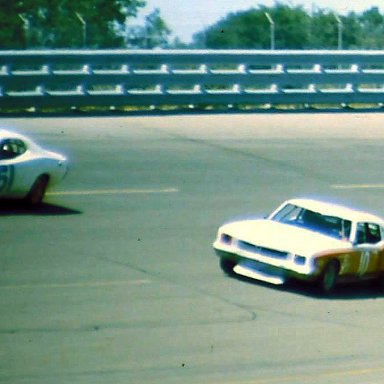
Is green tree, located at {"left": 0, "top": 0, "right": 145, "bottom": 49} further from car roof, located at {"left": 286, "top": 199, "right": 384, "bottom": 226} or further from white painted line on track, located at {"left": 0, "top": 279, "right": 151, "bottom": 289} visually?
white painted line on track, located at {"left": 0, "top": 279, "right": 151, "bottom": 289}

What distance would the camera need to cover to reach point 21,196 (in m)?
17.0

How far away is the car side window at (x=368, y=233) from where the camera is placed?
47.8 ft

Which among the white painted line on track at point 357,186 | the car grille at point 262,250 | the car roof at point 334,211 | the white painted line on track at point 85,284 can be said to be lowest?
the white painted line on track at point 357,186

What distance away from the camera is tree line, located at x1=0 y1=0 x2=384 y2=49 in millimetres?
30047

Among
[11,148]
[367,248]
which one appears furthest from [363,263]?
[11,148]

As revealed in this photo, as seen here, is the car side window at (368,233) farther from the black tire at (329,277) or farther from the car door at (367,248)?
the black tire at (329,277)

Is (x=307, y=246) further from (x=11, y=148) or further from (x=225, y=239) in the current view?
(x=11, y=148)

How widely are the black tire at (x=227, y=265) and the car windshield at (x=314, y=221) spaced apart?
3.21 feet

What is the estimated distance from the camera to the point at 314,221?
48.3ft

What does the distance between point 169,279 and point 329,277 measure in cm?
177

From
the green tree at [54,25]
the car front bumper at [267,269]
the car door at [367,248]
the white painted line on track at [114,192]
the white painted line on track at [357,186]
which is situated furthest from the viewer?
the green tree at [54,25]

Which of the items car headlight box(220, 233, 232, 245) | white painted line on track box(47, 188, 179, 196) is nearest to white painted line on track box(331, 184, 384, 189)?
white painted line on track box(47, 188, 179, 196)

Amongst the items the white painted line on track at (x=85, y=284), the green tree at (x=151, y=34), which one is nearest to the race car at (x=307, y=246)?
the white painted line on track at (x=85, y=284)

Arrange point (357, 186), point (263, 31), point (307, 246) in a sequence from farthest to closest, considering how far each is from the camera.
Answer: point (263, 31), point (357, 186), point (307, 246)
